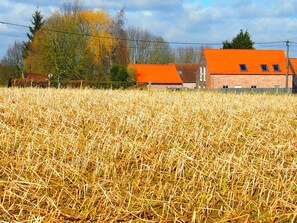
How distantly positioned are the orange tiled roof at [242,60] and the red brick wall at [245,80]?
0.47 metres

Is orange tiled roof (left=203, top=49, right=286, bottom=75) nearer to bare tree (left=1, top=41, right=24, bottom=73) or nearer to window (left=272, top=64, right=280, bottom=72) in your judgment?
window (left=272, top=64, right=280, bottom=72)

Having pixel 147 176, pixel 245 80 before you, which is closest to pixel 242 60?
pixel 245 80

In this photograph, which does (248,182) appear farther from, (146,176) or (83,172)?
(83,172)

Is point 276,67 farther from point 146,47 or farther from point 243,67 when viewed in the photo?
point 146,47

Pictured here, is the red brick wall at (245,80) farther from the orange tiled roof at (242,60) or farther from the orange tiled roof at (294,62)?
the orange tiled roof at (294,62)

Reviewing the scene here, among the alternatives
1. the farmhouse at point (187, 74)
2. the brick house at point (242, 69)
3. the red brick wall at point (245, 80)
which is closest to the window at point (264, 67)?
the brick house at point (242, 69)

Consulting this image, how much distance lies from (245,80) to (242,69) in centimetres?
138

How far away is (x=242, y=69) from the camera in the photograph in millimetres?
44344

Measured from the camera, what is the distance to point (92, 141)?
5020 mm

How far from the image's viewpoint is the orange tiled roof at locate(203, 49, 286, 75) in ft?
144

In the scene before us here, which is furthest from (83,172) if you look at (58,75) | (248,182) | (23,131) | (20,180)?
(58,75)

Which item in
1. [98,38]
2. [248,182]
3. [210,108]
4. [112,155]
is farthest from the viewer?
[98,38]

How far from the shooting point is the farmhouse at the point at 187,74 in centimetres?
5603

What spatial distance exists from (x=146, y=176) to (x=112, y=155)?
0.64 m
